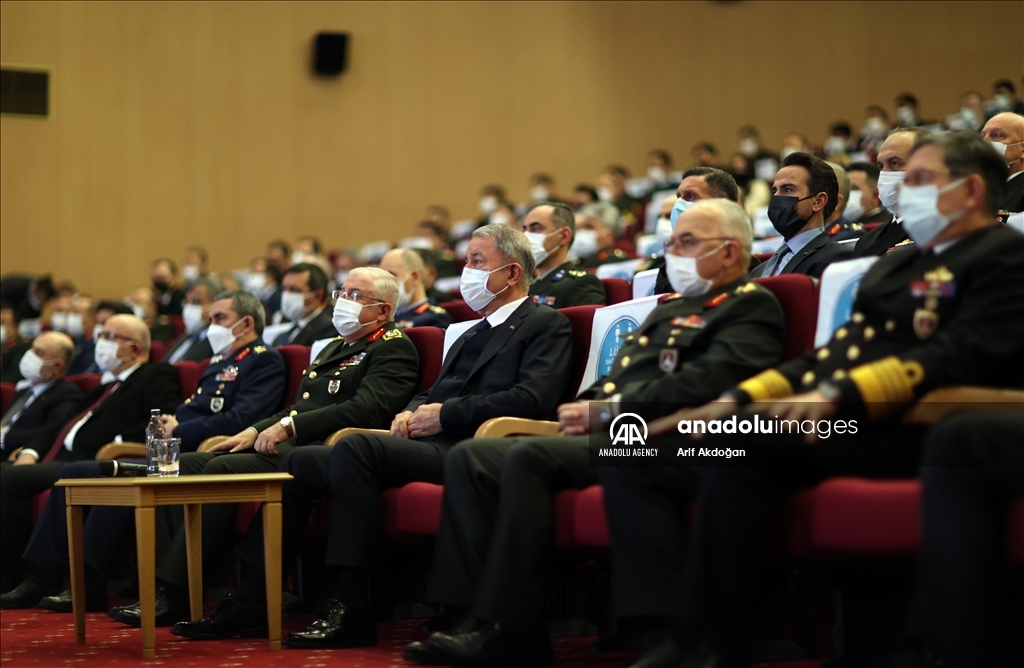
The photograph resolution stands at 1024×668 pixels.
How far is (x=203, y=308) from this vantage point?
6.02m

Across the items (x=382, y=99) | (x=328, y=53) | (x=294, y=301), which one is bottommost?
(x=294, y=301)

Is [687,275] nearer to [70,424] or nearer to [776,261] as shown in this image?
[776,261]

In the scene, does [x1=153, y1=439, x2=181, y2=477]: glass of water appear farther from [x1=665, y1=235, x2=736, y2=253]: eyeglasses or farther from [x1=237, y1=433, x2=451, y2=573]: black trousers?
[x1=665, y1=235, x2=736, y2=253]: eyeglasses

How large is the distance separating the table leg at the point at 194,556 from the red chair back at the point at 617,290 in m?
1.51

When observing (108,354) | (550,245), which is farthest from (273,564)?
(108,354)

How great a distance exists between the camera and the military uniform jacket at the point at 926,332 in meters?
1.82

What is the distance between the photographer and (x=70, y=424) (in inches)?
170

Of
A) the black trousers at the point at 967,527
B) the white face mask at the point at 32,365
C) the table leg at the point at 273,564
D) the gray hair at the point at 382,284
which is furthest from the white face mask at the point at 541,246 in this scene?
the black trousers at the point at 967,527

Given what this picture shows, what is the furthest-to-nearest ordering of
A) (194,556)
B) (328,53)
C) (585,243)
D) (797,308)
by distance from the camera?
1. (328,53)
2. (585,243)
3. (194,556)
4. (797,308)

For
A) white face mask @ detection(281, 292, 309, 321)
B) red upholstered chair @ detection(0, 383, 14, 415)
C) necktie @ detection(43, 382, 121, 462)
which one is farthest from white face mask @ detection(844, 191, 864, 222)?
red upholstered chair @ detection(0, 383, 14, 415)

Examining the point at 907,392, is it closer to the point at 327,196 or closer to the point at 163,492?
the point at 163,492

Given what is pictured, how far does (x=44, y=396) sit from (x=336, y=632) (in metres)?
2.52

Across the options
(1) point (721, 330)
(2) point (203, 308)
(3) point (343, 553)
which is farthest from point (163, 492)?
(2) point (203, 308)

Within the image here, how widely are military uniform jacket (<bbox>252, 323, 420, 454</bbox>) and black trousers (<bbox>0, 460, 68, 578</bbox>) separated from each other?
105 cm
